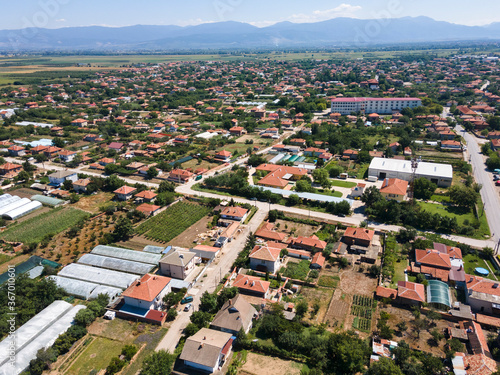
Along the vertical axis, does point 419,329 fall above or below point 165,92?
below

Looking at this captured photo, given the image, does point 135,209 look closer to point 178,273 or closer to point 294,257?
point 178,273

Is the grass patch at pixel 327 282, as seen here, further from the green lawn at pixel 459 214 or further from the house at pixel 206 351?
the green lawn at pixel 459 214

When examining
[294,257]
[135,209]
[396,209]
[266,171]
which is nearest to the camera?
[294,257]

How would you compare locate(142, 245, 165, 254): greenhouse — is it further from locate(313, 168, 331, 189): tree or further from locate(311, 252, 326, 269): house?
locate(313, 168, 331, 189): tree

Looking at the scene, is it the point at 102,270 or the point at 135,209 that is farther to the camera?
the point at 135,209

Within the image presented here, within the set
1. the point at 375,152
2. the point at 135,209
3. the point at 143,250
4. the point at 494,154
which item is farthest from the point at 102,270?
the point at 494,154

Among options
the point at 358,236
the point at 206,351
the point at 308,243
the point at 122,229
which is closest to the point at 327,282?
the point at 308,243

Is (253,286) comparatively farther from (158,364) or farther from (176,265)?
(158,364)

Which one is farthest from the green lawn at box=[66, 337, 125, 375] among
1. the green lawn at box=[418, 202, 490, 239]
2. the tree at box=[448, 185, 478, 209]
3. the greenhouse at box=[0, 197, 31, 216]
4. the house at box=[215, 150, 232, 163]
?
the tree at box=[448, 185, 478, 209]
